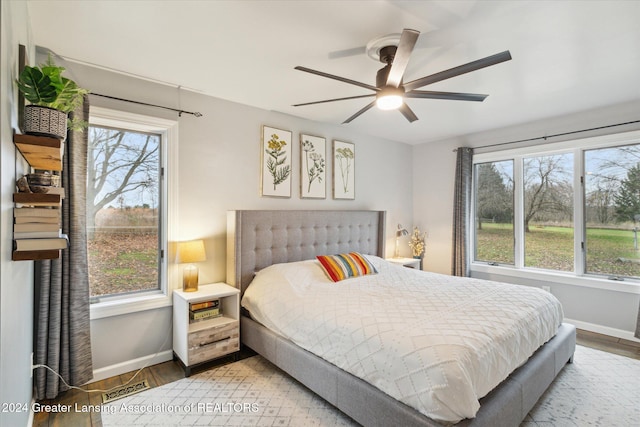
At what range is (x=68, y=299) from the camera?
7.70 feet

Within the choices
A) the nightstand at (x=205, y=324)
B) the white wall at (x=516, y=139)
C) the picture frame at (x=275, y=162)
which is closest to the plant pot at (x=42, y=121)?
the nightstand at (x=205, y=324)

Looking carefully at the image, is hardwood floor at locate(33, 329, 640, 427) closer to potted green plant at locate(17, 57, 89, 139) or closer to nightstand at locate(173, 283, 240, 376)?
nightstand at locate(173, 283, 240, 376)

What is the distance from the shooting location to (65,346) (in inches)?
91.7

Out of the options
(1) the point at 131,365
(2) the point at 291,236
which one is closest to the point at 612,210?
(2) the point at 291,236

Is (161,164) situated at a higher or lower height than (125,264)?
higher

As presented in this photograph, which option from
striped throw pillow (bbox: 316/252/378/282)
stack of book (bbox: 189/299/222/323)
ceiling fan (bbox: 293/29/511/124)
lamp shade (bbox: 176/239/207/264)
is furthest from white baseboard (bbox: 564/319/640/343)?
lamp shade (bbox: 176/239/207/264)

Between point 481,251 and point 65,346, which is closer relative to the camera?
point 65,346

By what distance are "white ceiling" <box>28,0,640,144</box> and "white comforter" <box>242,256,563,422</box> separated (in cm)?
189

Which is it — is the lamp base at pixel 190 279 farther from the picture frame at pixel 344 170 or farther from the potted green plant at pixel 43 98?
the picture frame at pixel 344 170

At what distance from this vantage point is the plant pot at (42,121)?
140cm

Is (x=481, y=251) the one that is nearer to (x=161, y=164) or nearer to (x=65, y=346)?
(x=161, y=164)

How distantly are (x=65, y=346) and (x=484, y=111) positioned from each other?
462 centimetres

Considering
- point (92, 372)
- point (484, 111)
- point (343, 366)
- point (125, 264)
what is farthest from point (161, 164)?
point (484, 111)

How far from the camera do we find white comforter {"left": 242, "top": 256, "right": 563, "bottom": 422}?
1.61m
